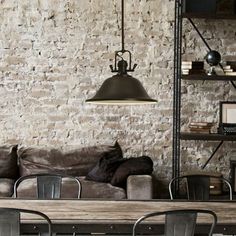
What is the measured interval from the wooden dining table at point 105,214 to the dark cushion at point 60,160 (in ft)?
6.95

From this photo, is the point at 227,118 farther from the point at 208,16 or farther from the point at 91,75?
the point at 91,75

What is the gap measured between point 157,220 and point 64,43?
3475 mm

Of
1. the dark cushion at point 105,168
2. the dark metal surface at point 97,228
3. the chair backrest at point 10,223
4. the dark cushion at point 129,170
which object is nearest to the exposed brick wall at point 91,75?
the dark cushion at point 105,168

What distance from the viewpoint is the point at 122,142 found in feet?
20.3

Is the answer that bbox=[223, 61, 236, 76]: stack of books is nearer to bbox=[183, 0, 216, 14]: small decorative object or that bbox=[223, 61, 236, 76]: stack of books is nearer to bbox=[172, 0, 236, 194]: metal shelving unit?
bbox=[172, 0, 236, 194]: metal shelving unit

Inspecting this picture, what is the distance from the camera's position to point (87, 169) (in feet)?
18.9

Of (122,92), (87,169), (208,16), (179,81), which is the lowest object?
(87,169)

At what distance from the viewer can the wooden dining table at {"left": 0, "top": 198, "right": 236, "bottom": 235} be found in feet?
9.84

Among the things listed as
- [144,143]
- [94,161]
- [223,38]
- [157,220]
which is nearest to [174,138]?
[144,143]

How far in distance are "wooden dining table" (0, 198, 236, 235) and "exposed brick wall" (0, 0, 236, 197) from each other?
257 cm

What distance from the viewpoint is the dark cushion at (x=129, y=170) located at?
17.4ft

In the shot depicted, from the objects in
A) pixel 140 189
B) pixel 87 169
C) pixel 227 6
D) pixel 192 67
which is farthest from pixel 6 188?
pixel 227 6

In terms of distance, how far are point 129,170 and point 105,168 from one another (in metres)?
0.29

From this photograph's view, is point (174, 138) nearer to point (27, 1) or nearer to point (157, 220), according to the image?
point (27, 1)
